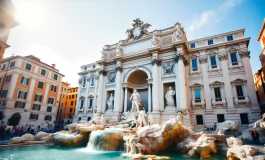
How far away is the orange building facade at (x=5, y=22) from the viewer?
13.3 m

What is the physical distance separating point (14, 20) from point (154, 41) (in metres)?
15.2

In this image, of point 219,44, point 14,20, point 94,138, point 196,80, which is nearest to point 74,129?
point 94,138

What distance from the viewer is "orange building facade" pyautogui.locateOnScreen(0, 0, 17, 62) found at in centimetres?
1334

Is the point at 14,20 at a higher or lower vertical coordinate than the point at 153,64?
higher

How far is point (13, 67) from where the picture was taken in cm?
2353

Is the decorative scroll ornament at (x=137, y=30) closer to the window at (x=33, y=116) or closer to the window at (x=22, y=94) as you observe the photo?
the window at (x=22, y=94)

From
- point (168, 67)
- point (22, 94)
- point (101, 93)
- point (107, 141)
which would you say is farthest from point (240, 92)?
point (22, 94)

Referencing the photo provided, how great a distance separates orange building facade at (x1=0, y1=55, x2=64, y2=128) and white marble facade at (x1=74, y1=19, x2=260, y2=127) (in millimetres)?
13420

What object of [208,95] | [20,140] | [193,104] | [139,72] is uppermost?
[139,72]

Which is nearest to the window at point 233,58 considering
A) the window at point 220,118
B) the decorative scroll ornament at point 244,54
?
the decorative scroll ornament at point 244,54

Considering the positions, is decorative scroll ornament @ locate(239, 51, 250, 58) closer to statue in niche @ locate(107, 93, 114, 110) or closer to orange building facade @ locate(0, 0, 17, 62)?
statue in niche @ locate(107, 93, 114, 110)

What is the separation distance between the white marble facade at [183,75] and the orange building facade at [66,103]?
19249 millimetres

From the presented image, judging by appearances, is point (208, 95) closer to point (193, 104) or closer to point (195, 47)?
point (193, 104)

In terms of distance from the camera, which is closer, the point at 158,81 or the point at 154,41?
the point at 158,81
